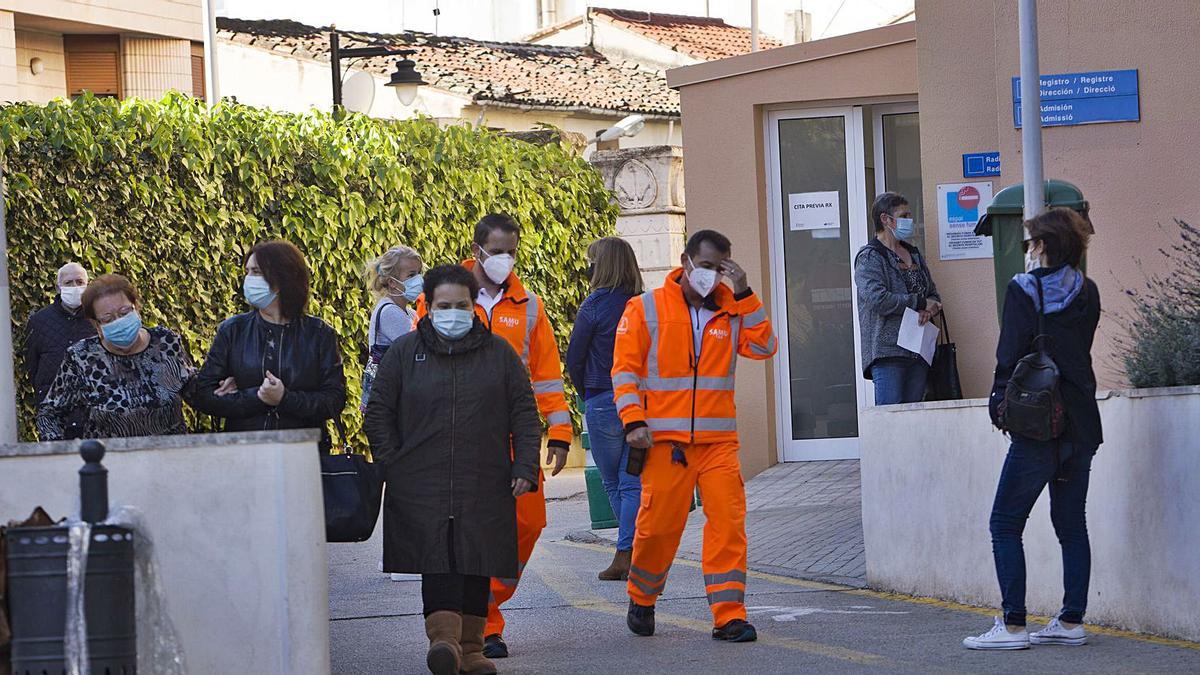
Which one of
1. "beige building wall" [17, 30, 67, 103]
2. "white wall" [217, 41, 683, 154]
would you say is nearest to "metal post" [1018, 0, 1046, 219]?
"beige building wall" [17, 30, 67, 103]

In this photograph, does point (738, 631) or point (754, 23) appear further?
point (754, 23)

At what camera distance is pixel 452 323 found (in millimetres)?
7605

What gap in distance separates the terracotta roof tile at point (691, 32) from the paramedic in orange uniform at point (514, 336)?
37235 millimetres

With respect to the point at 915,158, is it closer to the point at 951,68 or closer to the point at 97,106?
the point at 951,68

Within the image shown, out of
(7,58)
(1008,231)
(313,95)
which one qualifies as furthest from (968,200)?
(313,95)

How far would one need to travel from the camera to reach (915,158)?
14844 millimetres

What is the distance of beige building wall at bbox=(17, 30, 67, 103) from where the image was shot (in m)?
27.3

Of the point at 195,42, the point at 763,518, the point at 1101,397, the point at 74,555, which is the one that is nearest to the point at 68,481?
the point at 74,555

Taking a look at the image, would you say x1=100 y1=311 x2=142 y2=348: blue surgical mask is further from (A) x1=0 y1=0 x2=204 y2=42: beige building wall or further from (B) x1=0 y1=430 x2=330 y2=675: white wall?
(A) x1=0 y1=0 x2=204 y2=42: beige building wall

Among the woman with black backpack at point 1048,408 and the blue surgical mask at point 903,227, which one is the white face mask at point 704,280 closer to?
the woman with black backpack at point 1048,408

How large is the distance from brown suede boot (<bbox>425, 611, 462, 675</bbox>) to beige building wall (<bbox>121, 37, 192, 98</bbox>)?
884 inches

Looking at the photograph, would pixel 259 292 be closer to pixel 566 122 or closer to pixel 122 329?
pixel 122 329

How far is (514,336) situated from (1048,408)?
7.75 feet

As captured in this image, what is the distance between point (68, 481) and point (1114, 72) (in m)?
7.41
